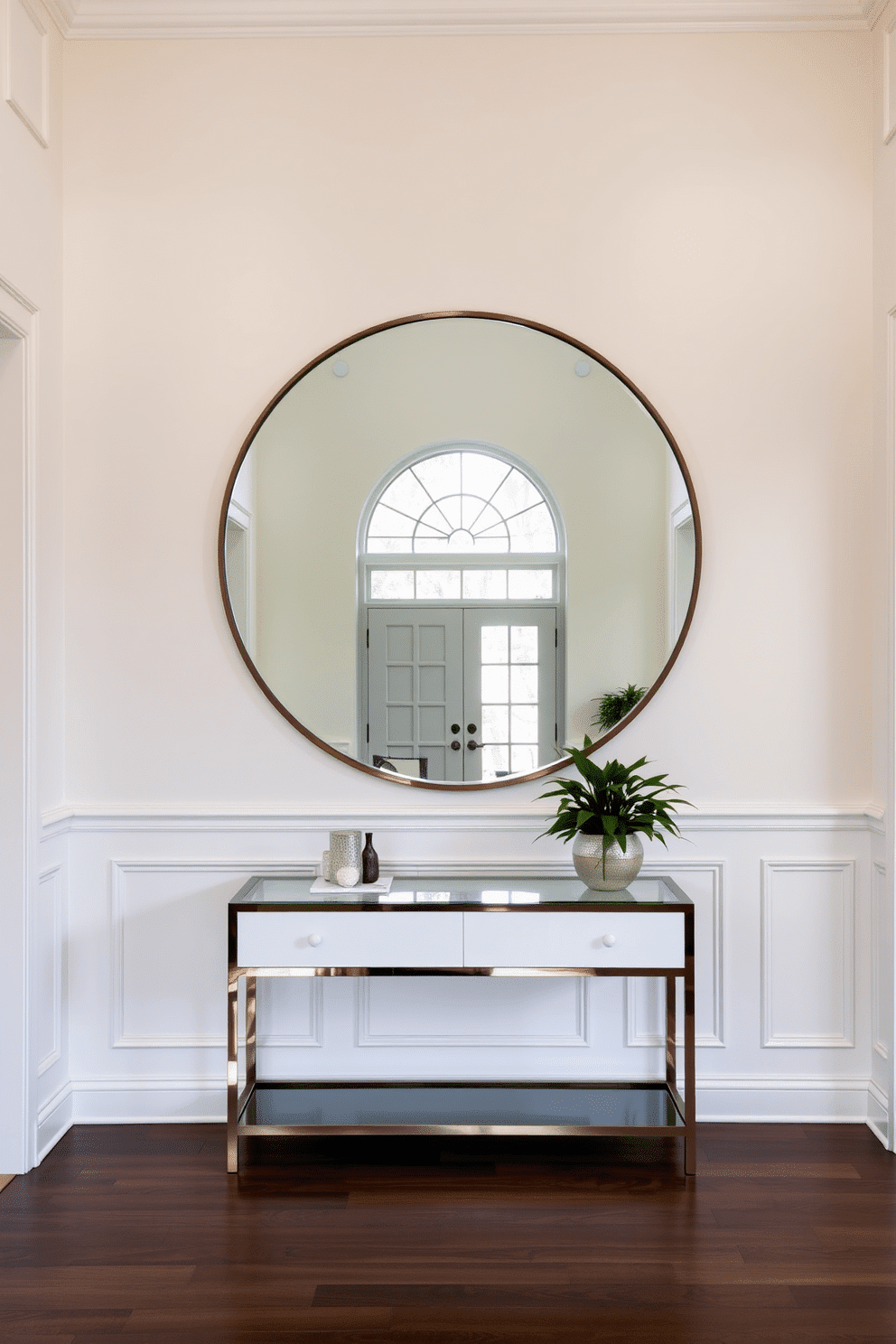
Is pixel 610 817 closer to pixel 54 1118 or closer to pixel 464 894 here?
pixel 464 894

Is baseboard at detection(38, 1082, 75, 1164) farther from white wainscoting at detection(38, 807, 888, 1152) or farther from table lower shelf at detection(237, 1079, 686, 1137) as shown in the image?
table lower shelf at detection(237, 1079, 686, 1137)

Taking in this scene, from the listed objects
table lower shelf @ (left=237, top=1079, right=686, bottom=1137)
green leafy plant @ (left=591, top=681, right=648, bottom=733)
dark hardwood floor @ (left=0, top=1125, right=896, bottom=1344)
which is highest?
green leafy plant @ (left=591, top=681, right=648, bottom=733)

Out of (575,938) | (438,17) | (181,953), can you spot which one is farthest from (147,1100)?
(438,17)

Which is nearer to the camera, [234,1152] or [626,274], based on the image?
[234,1152]

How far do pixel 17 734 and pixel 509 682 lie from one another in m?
1.41

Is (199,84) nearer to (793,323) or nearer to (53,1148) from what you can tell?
(793,323)

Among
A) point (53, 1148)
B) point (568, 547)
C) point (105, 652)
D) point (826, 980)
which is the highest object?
point (568, 547)

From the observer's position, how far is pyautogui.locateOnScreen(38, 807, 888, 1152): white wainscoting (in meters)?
2.99

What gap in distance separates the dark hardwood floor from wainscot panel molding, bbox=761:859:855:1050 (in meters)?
0.28

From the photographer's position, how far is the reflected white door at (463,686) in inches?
116

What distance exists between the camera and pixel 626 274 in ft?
9.90

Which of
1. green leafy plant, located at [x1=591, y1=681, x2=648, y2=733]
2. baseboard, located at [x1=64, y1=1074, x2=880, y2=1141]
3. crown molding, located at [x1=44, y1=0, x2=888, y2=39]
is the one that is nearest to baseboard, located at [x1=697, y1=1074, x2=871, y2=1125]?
baseboard, located at [x1=64, y1=1074, x2=880, y2=1141]

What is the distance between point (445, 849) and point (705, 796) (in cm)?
82

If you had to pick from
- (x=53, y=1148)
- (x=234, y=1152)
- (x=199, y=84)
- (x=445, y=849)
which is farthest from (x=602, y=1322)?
(x=199, y=84)
